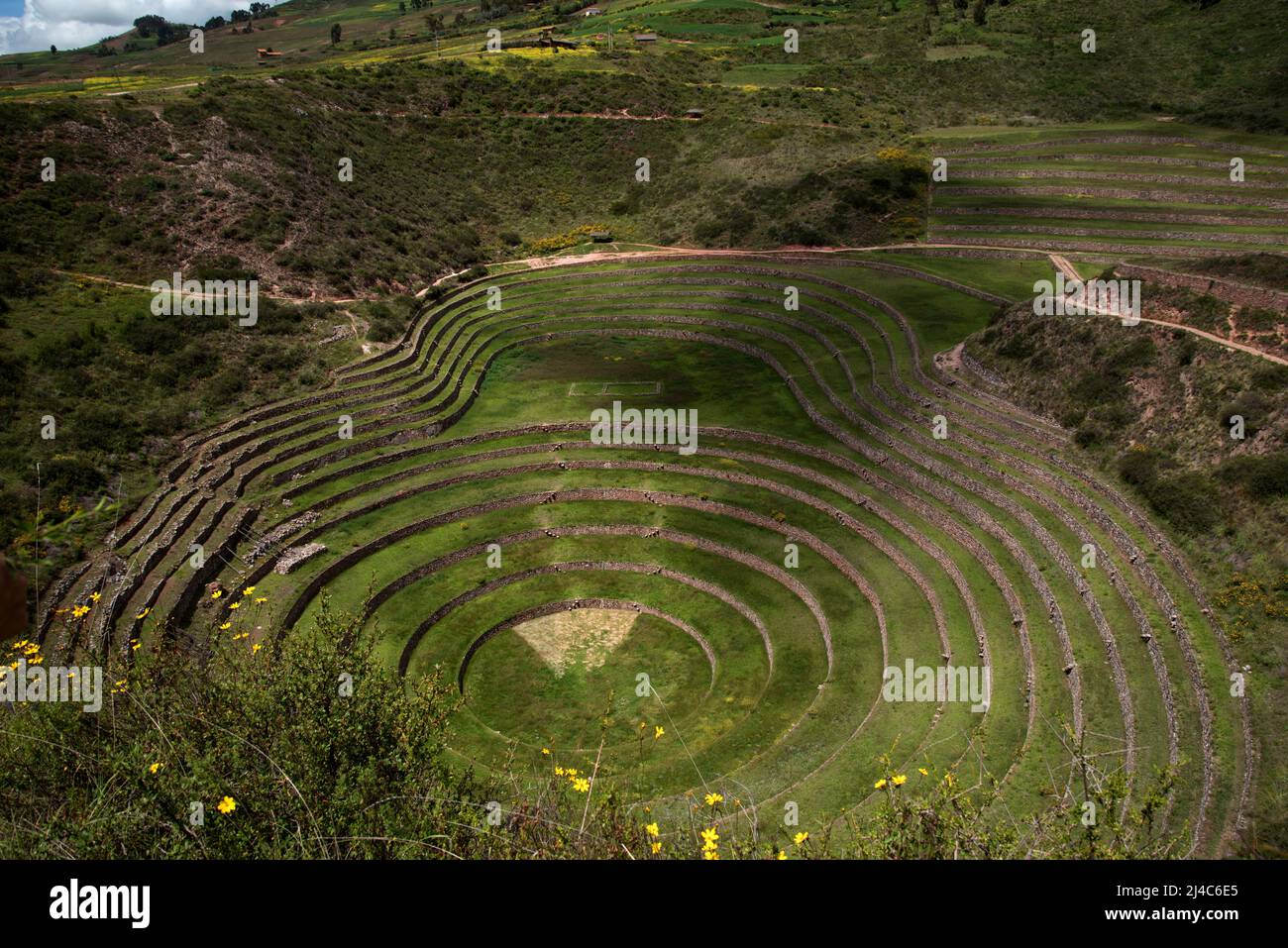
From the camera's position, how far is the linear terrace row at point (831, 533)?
74.3 feet

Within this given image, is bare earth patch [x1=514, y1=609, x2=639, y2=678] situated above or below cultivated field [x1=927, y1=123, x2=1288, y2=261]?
below

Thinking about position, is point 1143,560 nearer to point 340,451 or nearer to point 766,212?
point 340,451

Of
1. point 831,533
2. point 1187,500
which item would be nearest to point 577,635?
point 831,533

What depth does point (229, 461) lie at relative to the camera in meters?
37.1

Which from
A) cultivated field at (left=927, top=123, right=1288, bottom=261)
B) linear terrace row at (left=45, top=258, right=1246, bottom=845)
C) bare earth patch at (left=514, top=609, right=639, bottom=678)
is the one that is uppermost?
cultivated field at (left=927, top=123, right=1288, bottom=261)

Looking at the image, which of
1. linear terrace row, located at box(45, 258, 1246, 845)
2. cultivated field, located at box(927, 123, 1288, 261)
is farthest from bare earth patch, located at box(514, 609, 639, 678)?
cultivated field, located at box(927, 123, 1288, 261)

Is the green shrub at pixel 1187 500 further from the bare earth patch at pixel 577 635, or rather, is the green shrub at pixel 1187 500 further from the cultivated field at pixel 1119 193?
the cultivated field at pixel 1119 193

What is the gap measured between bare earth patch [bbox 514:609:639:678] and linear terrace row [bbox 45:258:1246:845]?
1.30m

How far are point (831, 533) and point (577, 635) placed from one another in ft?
38.4

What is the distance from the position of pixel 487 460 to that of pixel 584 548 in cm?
874

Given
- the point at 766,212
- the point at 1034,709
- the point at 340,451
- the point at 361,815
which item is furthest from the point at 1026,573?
the point at 766,212

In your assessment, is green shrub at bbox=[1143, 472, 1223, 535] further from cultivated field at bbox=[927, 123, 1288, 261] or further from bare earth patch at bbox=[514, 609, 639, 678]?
cultivated field at bbox=[927, 123, 1288, 261]

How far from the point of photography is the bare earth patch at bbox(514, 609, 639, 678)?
102 feet

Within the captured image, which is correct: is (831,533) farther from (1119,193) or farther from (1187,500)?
(1119,193)
